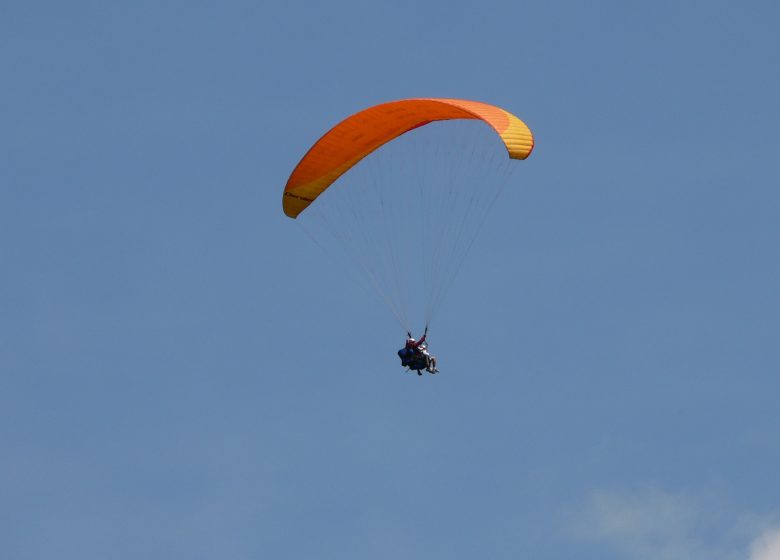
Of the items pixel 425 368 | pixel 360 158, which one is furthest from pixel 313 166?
pixel 425 368

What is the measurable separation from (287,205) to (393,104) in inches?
162

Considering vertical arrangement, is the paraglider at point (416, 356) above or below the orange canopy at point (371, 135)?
below

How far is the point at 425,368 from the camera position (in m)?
53.6

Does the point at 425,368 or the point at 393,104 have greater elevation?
the point at 393,104

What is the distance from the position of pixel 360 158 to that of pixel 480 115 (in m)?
4.52

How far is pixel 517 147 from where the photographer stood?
50781 millimetres

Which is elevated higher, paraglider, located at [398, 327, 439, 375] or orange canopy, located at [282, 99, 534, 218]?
orange canopy, located at [282, 99, 534, 218]

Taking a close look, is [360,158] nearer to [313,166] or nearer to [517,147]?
[313,166]

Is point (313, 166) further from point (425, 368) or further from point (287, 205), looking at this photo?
point (425, 368)

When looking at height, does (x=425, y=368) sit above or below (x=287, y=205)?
below

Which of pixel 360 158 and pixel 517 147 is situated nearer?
pixel 517 147

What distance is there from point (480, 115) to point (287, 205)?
6157 mm

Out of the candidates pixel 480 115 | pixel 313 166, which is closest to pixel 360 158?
pixel 313 166

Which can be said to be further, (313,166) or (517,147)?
(313,166)
